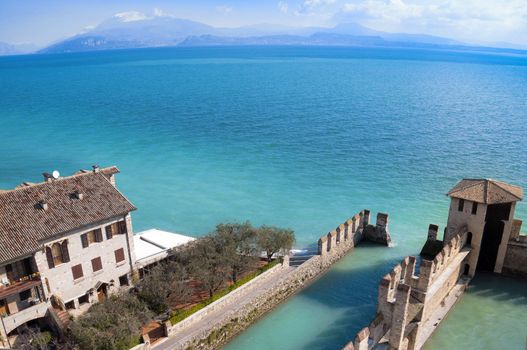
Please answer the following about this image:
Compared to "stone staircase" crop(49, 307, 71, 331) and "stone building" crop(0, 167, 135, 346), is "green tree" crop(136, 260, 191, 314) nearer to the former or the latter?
"stone building" crop(0, 167, 135, 346)

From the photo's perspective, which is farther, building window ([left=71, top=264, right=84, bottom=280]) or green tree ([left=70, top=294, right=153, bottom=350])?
building window ([left=71, top=264, right=84, bottom=280])

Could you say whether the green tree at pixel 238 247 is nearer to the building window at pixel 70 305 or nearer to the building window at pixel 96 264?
the building window at pixel 96 264

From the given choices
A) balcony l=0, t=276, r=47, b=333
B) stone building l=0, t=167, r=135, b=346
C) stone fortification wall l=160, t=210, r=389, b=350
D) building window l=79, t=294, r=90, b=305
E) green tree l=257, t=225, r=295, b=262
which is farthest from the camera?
green tree l=257, t=225, r=295, b=262

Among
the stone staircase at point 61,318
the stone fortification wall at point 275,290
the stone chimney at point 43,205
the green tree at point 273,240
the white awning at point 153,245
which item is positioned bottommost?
the stone fortification wall at point 275,290

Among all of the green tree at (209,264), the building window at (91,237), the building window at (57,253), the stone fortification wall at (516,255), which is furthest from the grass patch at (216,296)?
the stone fortification wall at (516,255)

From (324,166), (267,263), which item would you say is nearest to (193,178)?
(324,166)

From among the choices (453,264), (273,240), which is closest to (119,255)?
(273,240)

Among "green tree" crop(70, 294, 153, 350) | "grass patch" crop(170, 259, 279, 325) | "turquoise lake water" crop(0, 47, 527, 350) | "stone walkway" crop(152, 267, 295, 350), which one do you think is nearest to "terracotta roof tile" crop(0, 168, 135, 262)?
"green tree" crop(70, 294, 153, 350)

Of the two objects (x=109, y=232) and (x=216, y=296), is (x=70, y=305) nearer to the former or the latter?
(x=109, y=232)
